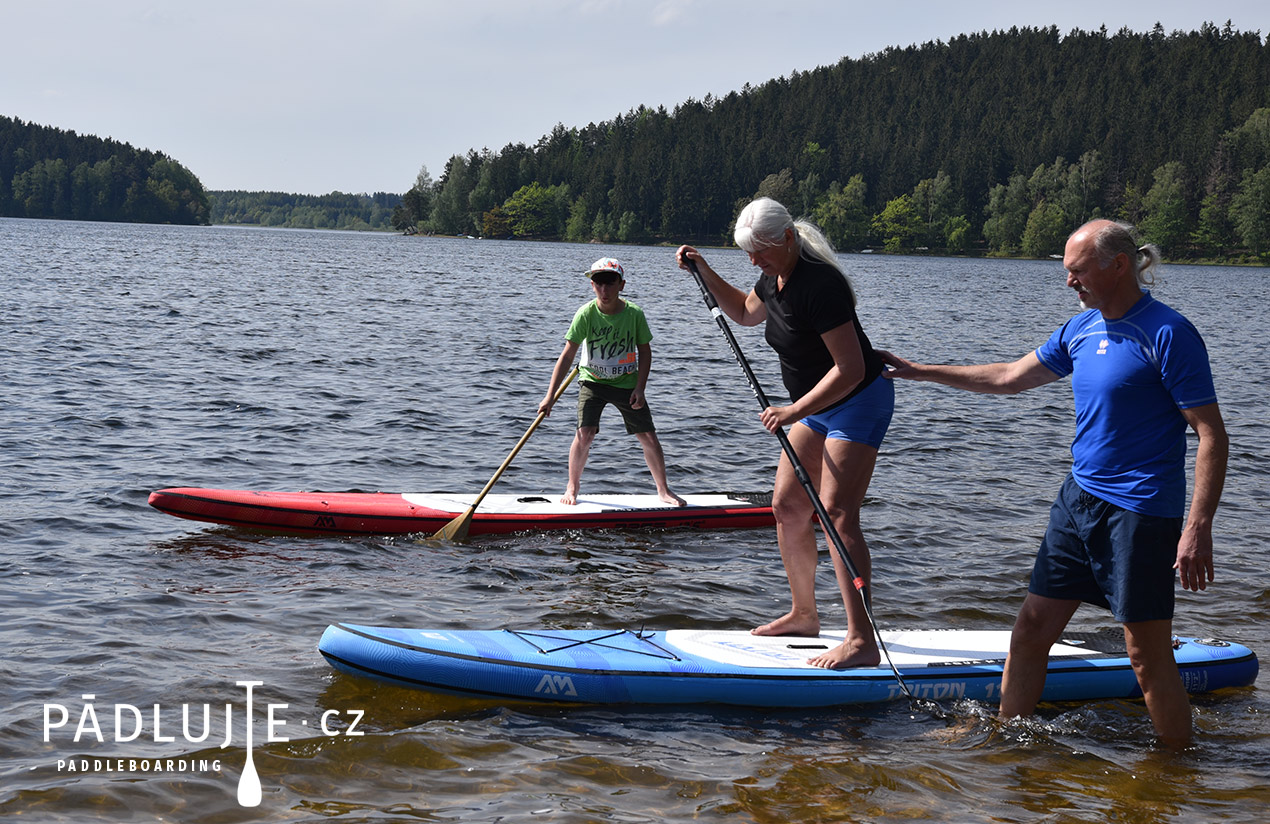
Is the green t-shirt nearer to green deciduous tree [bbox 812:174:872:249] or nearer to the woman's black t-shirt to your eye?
the woman's black t-shirt

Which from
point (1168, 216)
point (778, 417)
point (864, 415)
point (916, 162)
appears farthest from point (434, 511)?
point (916, 162)

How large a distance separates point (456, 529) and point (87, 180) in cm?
18367

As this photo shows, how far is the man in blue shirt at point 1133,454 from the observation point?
405 cm

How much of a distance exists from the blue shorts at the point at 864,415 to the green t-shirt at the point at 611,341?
13.2ft

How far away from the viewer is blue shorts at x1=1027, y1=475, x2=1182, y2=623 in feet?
13.8

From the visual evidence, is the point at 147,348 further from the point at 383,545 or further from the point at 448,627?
the point at 448,627

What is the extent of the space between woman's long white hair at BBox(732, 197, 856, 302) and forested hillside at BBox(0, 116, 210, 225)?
184 metres

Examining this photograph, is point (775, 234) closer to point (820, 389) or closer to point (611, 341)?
point (820, 389)

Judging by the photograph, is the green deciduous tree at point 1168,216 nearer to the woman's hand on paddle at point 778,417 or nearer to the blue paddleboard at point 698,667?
the blue paddleboard at point 698,667

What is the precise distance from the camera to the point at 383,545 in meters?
8.65

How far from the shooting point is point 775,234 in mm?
5000

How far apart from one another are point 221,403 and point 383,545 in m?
7.50

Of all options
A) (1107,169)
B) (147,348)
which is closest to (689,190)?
(1107,169)

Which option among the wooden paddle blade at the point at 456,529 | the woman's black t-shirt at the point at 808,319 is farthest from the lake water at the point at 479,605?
the woman's black t-shirt at the point at 808,319
